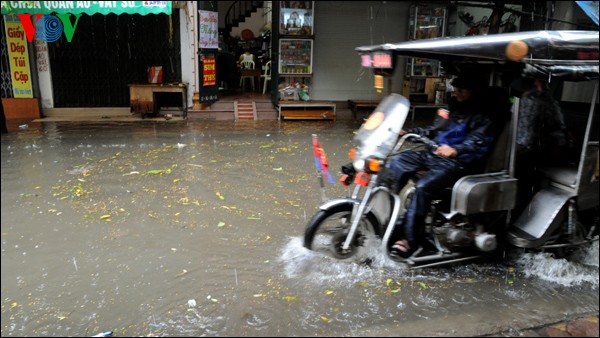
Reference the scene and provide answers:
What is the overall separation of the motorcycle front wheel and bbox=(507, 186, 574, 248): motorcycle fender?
129 cm

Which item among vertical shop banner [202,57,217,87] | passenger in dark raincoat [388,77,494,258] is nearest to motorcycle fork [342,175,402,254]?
passenger in dark raincoat [388,77,494,258]

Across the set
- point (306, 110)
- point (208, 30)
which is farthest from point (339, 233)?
point (208, 30)

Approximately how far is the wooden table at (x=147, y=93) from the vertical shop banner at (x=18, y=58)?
99.5 inches

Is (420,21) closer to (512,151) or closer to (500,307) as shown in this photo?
(512,151)

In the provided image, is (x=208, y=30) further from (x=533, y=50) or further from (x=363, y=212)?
(x=533, y=50)

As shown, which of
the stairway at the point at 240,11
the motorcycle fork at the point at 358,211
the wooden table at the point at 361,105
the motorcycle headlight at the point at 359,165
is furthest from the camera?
the stairway at the point at 240,11

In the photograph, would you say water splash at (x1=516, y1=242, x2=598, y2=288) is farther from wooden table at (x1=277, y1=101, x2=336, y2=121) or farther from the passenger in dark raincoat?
wooden table at (x1=277, y1=101, x2=336, y2=121)

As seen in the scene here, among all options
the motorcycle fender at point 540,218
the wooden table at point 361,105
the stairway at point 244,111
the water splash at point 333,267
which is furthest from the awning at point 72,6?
the wooden table at point 361,105

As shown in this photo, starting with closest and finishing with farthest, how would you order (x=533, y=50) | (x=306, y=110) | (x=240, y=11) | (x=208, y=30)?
(x=533, y=50)
(x=208, y=30)
(x=306, y=110)
(x=240, y=11)

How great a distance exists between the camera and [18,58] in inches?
431

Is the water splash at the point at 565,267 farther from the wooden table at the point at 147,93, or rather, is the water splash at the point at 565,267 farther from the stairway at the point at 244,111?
the wooden table at the point at 147,93

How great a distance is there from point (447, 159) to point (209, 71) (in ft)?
28.9

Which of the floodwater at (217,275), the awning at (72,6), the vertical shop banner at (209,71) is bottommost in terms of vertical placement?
the floodwater at (217,275)

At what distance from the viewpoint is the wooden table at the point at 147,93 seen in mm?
11258
